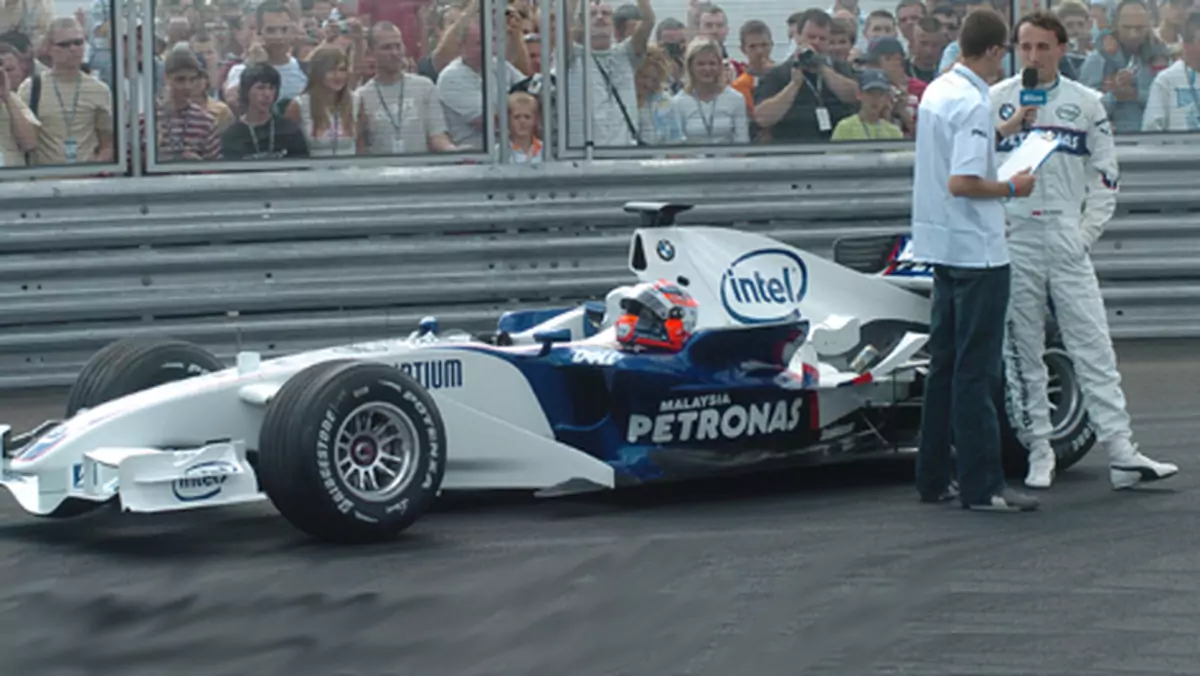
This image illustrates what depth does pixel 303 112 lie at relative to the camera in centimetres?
1067

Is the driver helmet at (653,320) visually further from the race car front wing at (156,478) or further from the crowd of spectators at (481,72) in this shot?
the crowd of spectators at (481,72)

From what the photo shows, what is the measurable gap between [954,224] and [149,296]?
16.8ft

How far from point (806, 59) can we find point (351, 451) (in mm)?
5194

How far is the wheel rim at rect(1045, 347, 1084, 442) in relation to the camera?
26.1 ft

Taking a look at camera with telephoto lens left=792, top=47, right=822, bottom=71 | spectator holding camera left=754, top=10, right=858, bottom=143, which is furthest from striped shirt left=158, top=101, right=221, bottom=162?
camera with telephoto lens left=792, top=47, right=822, bottom=71

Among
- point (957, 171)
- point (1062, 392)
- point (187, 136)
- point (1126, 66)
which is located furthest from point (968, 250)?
point (187, 136)

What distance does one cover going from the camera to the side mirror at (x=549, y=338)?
7.24 meters

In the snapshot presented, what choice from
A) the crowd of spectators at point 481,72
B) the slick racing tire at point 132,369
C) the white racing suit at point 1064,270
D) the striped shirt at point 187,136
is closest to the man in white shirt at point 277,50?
the crowd of spectators at point 481,72

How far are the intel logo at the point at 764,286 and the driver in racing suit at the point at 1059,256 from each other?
86 centimetres

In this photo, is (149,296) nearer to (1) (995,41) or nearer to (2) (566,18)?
(2) (566,18)

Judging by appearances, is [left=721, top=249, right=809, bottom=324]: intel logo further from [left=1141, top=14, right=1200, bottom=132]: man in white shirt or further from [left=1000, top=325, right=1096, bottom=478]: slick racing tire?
[left=1141, top=14, right=1200, bottom=132]: man in white shirt

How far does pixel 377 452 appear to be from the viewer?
21.4 ft

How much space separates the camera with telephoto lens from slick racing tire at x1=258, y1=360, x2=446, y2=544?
4.86 meters

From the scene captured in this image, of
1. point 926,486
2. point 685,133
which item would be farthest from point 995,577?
point 685,133
